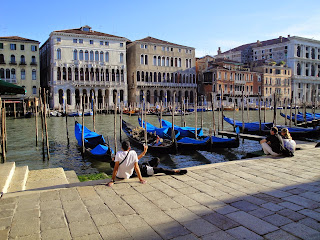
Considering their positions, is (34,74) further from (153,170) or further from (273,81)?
(273,81)

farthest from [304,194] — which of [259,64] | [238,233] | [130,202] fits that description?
[259,64]

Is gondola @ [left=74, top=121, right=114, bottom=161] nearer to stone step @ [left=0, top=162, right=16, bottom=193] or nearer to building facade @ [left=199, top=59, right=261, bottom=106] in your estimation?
stone step @ [left=0, top=162, right=16, bottom=193]

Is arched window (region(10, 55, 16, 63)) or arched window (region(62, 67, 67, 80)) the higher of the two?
arched window (region(10, 55, 16, 63))

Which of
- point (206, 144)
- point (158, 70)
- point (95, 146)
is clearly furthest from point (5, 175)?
point (158, 70)

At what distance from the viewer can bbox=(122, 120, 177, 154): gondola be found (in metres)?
8.16

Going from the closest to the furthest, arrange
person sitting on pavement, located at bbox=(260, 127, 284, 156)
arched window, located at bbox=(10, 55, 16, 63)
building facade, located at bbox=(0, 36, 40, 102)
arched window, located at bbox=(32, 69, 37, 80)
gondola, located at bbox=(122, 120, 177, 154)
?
person sitting on pavement, located at bbox=(260, 127, 284, 156) → gondola, located at bbox=(122, 120, 177, 154) → building facade, located at bbox=(0, 36, 40, 102) → arched window, located at bbox=(10, 55, 16, 63) → arched window, located at bbox=(32, 69, 37, 80)

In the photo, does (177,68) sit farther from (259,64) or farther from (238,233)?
(238,233)

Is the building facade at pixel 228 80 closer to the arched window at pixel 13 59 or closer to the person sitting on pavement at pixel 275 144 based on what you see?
the arched window at pixel 13 59

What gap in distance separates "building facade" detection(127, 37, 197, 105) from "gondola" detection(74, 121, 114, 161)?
21954mm

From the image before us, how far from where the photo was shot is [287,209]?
271cm

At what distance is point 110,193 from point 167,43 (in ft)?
103

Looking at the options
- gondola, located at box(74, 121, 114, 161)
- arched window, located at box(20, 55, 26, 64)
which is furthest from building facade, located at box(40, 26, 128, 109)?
gondola, located at box(74, 121, 114, 161)

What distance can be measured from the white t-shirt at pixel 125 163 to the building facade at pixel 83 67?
25.4 meters

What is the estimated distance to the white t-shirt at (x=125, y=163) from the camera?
140 inches
